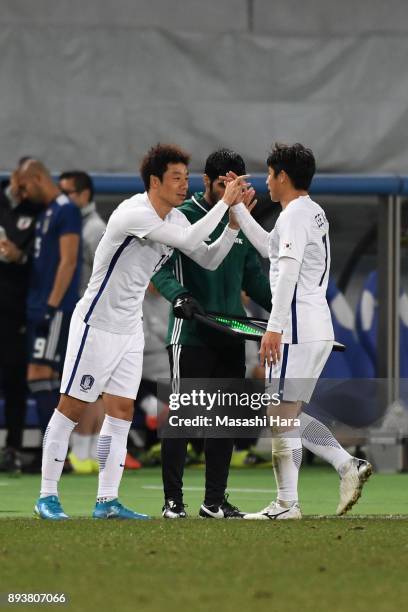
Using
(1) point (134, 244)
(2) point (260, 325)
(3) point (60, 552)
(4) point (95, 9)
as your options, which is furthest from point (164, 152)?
(4) point (95, 9)

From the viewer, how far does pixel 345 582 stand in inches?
227

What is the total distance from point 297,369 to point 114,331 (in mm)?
931

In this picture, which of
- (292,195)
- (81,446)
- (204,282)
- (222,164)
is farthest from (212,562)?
(81,446)

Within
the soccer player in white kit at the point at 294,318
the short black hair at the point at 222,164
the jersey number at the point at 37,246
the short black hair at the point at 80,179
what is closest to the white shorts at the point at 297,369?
the soccer player in white kit at the point at 294,318

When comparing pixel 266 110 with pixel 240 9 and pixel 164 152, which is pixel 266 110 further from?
pixel 164 152

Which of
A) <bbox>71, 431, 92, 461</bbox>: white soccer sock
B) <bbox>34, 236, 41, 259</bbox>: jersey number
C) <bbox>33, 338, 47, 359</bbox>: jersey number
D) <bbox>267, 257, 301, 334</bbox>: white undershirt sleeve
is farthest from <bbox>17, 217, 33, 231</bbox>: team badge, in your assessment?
<bbox>267, 257, 301, 334</bbox>: white undershirt sleeve

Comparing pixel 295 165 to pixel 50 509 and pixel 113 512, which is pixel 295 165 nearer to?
pixel 113 512

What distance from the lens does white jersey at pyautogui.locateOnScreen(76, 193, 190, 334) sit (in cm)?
809

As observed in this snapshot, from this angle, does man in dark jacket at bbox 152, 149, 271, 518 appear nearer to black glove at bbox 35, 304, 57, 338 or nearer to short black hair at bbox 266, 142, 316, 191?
short black hair at bbox 266, 142, 316, 191

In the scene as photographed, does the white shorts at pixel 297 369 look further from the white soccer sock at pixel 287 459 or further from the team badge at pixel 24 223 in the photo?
the team badge at pixel 24 223

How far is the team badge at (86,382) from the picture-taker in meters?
8.11

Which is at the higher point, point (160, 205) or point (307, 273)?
point (160, 205)

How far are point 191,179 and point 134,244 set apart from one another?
5.68m

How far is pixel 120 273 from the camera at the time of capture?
811cm
